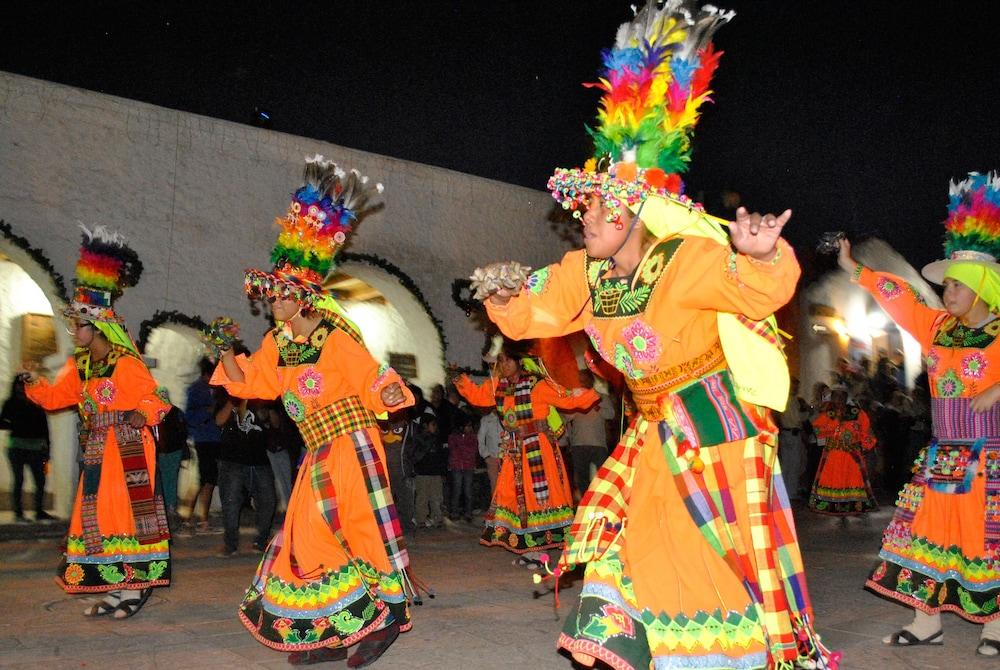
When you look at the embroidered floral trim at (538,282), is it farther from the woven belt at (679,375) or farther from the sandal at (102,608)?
the sandal at (102,608)

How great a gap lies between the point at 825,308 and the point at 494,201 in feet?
25.9

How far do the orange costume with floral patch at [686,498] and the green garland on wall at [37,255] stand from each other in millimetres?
8922

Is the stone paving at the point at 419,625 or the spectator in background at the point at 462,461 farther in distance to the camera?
the spectator in background at the point at 462,461

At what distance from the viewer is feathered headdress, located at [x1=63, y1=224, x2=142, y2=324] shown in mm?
6355

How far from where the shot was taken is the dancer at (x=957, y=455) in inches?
207

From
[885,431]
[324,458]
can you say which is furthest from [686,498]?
[885,431]

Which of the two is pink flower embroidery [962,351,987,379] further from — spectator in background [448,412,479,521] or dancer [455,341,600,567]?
spectator in background [448,412,479,521]

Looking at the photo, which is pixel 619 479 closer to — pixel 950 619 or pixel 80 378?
pixel 950 619

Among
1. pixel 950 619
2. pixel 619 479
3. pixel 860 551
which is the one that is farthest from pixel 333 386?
pixel 860 551

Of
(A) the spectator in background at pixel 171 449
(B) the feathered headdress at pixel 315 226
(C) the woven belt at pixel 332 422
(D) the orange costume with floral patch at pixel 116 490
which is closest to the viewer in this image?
(C) the woven belt at pixel 332 422

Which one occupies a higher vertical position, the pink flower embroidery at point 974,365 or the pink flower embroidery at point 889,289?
the pink flower embroidery at point 889,289

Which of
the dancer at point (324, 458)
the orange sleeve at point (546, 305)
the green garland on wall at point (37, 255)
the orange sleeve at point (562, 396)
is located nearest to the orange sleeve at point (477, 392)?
the orange sleeve at point (562, 396)

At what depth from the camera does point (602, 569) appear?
3285 mm

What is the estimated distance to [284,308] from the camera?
5113mm
